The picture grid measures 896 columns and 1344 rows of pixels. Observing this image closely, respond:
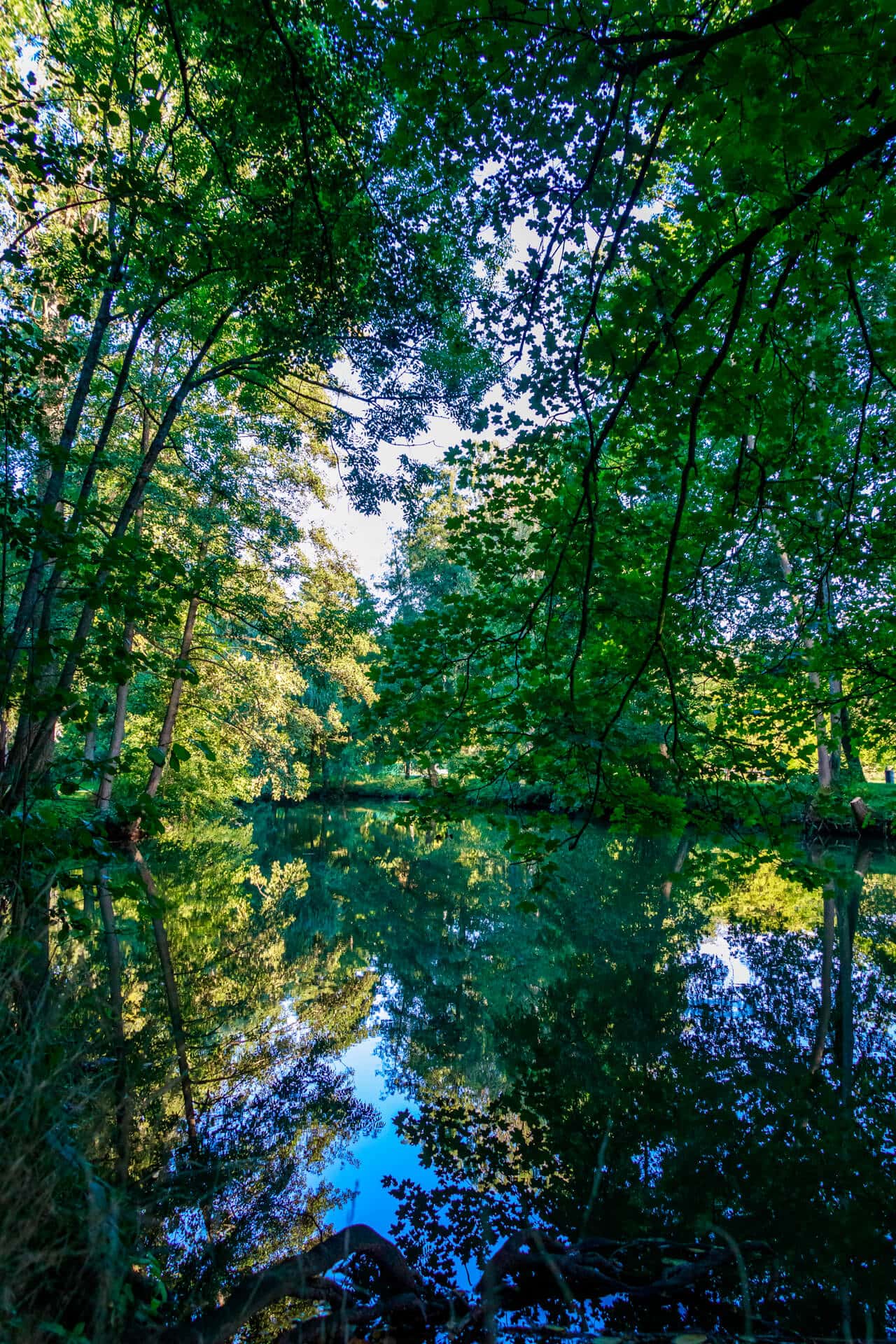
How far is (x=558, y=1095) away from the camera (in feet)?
17.0

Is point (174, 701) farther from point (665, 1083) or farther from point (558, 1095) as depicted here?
point (665, 1083)

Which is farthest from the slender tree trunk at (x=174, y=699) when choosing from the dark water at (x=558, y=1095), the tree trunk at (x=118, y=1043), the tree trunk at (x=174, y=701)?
the tree trunk at (x=118, y=1043)

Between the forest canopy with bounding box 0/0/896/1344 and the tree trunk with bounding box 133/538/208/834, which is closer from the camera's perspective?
the forest canopy with bounding box 0/0/896/1344

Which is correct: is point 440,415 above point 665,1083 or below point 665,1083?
above

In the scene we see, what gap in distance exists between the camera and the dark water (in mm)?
3381

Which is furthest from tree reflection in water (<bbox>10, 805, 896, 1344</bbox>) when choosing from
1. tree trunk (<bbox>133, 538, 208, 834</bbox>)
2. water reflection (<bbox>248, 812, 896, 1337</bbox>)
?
tree trunk (<bbox>133, 538, 208, 834</bbox>)

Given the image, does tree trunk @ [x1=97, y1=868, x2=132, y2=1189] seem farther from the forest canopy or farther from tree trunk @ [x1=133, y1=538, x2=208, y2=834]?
tree trunk @ [x1=133, y1=538, x2=208, y2=834]

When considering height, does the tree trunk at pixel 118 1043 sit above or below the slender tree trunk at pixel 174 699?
below

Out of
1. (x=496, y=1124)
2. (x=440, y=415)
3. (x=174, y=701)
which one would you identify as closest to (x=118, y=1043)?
(x=496, y=1124)

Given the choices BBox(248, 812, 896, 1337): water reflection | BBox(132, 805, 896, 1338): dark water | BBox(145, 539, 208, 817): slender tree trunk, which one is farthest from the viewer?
BBox(145, 539, 208, 817): slender tree trunk

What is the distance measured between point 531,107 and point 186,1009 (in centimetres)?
773

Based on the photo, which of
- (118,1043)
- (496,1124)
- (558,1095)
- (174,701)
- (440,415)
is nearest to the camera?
(496,1124)

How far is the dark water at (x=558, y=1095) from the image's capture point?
11.1ft

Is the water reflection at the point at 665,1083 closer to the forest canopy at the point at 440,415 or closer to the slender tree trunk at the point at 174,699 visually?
the forest canopy at the point at 440,415
